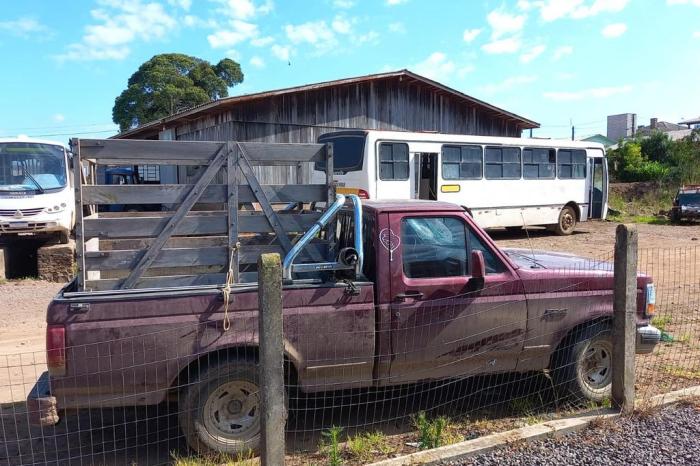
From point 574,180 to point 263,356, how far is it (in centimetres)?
1881

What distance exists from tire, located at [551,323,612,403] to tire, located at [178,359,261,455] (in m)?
2.64

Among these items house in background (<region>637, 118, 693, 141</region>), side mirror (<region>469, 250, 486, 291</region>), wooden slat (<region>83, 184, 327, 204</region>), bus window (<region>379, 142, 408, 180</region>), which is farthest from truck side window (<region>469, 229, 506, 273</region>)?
house in background (<region>637, 118, 693, 141</region>)

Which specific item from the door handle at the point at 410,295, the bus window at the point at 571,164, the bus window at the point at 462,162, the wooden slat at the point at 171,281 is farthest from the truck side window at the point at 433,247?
the bus window at the point at 571,164

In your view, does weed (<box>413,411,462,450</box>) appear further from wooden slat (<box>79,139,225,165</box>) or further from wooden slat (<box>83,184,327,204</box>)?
wooden slat (<box>79,139,225,165</box>)

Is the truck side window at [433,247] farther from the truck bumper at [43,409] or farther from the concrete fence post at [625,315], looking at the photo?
the truck bumper at [43,409]

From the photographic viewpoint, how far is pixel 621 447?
4.14 meters

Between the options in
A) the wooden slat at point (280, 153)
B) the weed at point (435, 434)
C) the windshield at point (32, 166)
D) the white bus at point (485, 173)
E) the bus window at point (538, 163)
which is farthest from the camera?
the bus window at point (538, 163)

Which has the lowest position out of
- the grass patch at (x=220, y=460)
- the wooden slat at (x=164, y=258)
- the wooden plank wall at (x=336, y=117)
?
the grass patch at (x=220, y=460)

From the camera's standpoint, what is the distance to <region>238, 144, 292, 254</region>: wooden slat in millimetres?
4703

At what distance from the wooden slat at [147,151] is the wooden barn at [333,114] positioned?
1484 cm

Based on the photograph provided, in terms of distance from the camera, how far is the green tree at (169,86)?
165 feet

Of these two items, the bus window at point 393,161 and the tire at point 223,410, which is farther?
the bus window at point 393,161

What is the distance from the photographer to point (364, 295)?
4473 mm

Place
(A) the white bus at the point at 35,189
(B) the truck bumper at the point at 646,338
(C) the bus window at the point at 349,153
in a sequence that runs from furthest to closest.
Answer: (C) the bus window at the point at 349,153 < (A) the white bus at the point at 35,189 < (B) the truck bumper at the point at 646,338
